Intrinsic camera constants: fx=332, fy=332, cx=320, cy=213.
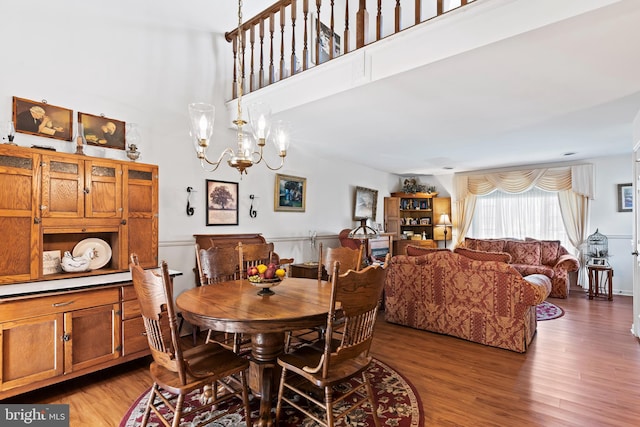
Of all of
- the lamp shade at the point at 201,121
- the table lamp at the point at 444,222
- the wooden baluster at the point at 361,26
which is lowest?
the table lamp at the point at 444,222

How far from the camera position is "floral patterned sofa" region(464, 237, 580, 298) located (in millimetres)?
5836

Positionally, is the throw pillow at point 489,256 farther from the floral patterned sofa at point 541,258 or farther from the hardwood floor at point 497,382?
the floral patterned sofa at point 541,258

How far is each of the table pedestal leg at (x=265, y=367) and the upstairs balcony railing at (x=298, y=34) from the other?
2.16 m

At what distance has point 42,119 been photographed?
2893 millimetres

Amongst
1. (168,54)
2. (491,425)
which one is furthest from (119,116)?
(491,425)

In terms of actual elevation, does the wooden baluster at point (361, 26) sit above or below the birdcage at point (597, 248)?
above

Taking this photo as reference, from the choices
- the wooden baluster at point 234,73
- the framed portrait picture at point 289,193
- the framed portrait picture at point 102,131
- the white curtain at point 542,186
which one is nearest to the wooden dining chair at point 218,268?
the framed portrait picture at point 102,131

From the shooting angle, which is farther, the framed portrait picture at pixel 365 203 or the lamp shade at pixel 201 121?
the framed portrait picture at pixel 365 203

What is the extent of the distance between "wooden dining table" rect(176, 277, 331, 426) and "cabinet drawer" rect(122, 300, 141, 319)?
773mm

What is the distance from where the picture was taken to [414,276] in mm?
4027

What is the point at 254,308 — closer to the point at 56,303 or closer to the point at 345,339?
the point at 345,339

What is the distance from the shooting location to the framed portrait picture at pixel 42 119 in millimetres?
2766

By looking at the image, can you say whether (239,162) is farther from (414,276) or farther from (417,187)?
(417,187)

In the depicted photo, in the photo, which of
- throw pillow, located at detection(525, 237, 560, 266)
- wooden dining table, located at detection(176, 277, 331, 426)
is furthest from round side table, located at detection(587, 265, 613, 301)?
wooden dining table, located at detection(176, 277, 331, 426)
